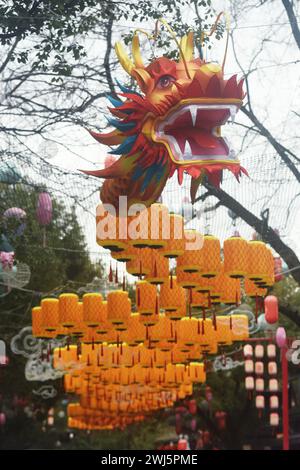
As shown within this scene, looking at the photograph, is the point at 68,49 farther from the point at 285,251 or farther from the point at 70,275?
the point at 70,275

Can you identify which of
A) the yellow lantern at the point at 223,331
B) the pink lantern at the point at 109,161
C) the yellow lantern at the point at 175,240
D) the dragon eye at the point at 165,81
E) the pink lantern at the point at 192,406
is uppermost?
the dragon eye at the point at 165,81

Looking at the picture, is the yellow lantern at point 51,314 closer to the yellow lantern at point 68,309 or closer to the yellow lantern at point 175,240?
the yellow lantern at point 68,309

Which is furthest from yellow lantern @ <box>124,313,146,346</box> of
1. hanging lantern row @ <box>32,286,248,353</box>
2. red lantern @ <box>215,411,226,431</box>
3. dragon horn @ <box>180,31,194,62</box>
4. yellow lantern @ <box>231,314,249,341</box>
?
red lantern @ <box>215,411,226,431</box>

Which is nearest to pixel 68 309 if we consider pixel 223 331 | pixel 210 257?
pixel 223 331

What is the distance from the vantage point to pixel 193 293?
10523mm

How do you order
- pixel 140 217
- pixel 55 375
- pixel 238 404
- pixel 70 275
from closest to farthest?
1. pixel 140 217
2. pixel 55 375
3. pixel 70 275
4. pixel 238 404

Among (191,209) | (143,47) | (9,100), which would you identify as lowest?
(191,209)

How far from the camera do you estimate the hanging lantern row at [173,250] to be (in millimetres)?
8375

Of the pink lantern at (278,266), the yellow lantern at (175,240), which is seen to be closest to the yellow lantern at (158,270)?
the yellow lantern at (175,240)

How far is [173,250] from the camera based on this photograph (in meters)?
8.72

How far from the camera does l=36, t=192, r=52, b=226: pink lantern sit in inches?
390

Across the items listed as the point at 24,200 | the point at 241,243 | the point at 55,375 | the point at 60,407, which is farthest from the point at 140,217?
the point at 60,407

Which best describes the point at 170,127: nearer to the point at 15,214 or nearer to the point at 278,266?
the point at 15,214

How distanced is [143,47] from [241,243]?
2.90m
